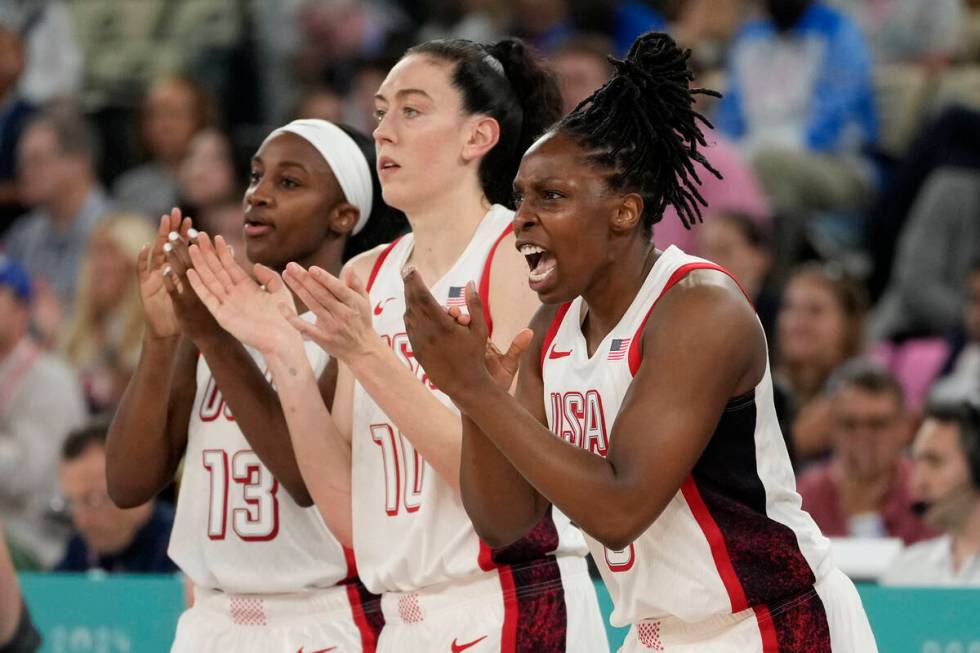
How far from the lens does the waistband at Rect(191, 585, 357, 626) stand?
4.61 meters

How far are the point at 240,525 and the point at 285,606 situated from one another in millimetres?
256

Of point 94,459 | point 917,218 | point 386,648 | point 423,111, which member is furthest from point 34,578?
point 917,218

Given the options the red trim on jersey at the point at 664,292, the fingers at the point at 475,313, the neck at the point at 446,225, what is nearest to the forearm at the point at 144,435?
the neck at the point at 446,225

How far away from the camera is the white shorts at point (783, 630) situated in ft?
11.6

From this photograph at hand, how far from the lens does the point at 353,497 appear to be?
4.35 m

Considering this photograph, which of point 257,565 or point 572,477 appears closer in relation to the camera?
point 572,477

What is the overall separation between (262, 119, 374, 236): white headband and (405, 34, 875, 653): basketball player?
1.04 m

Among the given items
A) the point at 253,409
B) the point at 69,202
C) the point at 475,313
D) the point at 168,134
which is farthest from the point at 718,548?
the point at 168,134

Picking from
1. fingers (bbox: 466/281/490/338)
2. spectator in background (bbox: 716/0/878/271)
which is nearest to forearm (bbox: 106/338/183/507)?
fingers (bbox: 466/281/490/338)

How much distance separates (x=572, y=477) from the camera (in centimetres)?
327

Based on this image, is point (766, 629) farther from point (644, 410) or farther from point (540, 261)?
point (540, 261)

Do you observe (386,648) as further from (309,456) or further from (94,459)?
(94,459)

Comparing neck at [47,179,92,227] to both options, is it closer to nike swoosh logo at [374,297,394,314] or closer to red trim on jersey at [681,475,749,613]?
nike swoosh logo at [374,297,394,314]

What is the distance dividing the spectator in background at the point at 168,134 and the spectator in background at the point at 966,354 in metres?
5.16
